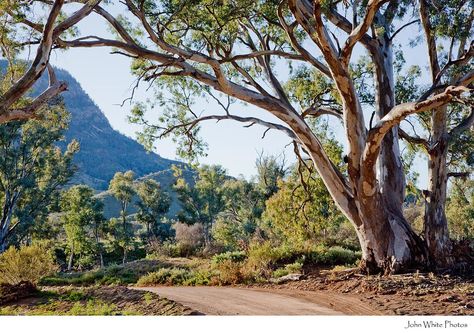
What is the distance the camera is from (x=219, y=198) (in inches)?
1426

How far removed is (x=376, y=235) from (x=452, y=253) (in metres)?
1.94

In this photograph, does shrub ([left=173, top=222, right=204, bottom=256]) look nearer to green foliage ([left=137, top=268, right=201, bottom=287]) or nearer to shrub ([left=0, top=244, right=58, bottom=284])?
green foliage ([left=137, top=268, right=201, bottom=287])

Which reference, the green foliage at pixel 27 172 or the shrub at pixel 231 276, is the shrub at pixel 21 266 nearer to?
the shrub at pixel 231 276

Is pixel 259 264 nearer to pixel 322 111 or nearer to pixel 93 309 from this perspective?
pixel 322 111

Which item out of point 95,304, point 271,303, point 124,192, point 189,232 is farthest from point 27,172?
point 271,303

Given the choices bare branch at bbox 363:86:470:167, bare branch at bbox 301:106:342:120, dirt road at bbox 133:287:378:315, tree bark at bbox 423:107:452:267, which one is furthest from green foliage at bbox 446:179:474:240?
dirt road at bbox 133:287:378:315

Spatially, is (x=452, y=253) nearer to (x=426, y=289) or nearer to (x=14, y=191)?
(x=426, y=289)

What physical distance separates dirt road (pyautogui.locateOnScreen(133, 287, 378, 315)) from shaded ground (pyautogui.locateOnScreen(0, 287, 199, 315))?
1.24 ft

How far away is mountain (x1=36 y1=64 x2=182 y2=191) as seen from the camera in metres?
85.3

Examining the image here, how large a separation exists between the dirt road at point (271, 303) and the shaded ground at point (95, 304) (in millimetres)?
379

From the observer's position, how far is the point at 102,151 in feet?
308

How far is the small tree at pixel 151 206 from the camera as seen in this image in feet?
109

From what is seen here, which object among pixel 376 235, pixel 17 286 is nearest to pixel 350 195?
pixel 376 235

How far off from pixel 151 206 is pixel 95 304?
27532 millimetres
